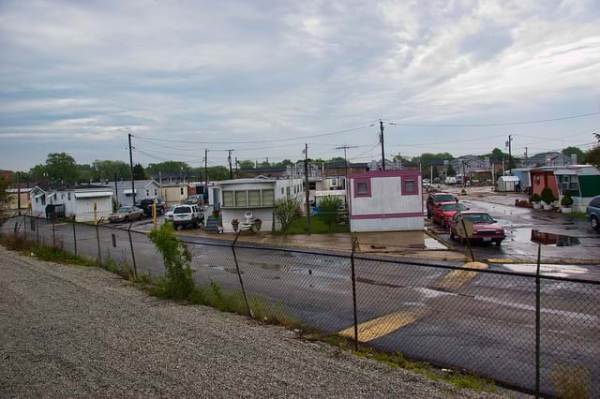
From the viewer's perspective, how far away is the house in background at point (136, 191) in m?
66.1

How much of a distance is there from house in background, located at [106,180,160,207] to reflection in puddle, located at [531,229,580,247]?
164 feet

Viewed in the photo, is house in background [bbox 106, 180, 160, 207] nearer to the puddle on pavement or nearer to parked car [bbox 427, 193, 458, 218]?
parked car [bbox 427, 193, 458, 218]

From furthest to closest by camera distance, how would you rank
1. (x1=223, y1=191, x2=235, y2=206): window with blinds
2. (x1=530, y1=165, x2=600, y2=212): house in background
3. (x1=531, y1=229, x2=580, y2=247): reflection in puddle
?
1. (x1=530, y1=165, x2=600, y2=212): house in background
2. (x1=223, y1=191, x2=235, y2=206): window with blinds
3. (x1=531, y1=229, x2=580, y2=247): reflection in puddle

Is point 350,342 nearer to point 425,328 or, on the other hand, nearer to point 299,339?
point 299,339

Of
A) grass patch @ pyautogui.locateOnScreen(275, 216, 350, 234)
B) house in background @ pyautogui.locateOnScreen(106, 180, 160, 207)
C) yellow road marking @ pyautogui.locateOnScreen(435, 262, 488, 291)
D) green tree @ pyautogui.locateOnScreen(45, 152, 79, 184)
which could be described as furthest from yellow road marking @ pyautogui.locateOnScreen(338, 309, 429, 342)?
green tree @ pyautogui.locateOnScreen(45, 152, 79, 184)

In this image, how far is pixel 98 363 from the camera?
7.29 meters

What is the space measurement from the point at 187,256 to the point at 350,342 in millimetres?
4836

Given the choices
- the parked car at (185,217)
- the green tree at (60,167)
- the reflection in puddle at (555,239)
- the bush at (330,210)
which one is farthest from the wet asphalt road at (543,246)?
the green tree at (60,167)

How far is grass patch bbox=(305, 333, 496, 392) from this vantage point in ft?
21.2

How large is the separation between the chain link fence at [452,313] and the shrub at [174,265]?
664 millimetres

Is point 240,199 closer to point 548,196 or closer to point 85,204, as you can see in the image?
point 548,196

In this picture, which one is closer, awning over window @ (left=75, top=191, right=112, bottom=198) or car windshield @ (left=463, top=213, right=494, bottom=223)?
car windshield @ (left=463, top=213, right=494, bottom=223)

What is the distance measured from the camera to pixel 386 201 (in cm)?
2978

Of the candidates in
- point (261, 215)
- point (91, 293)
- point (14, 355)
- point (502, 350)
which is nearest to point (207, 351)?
point (14, 355)
